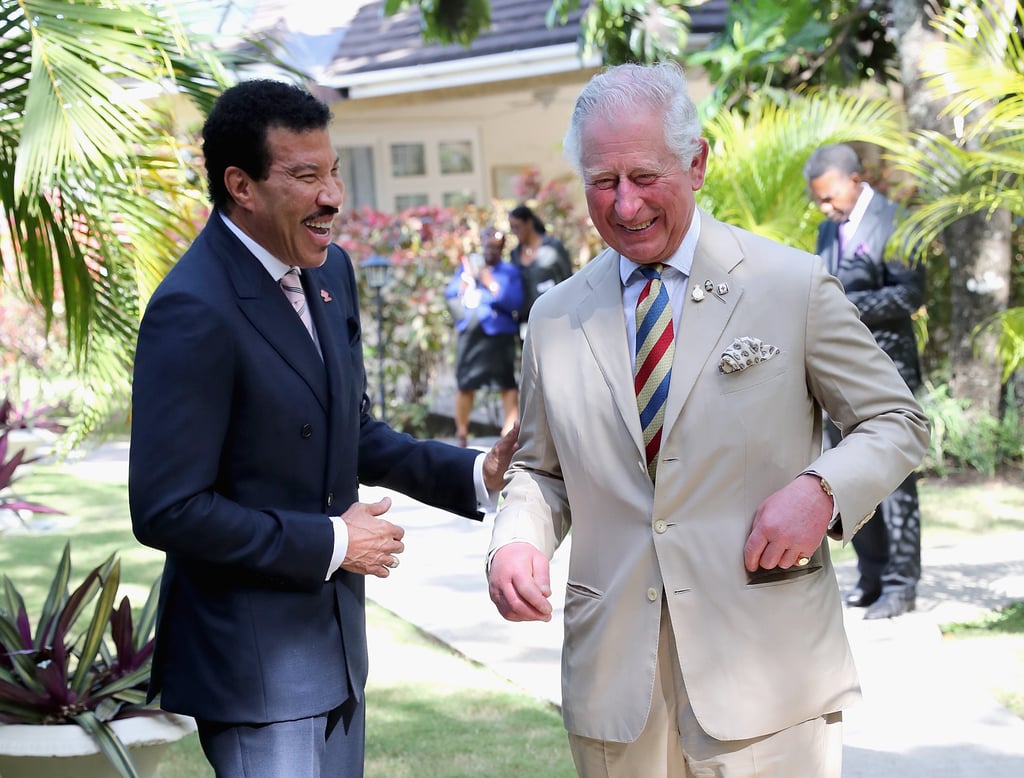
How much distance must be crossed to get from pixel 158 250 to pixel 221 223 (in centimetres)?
219

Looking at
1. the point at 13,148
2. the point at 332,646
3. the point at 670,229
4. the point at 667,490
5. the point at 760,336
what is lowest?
the point at 332,646

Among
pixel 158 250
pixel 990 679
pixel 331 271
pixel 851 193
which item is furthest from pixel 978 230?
pixel 331 271

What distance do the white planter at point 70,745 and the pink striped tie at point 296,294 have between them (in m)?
1.78

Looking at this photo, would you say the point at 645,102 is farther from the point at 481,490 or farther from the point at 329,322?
the point at 481,490

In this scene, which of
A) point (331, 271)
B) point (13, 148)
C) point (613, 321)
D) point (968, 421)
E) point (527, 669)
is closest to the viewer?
point (613, 321)

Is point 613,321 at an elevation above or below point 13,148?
below

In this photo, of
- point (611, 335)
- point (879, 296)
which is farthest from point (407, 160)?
point (611, 335)

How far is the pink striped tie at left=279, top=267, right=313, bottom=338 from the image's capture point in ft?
10.1

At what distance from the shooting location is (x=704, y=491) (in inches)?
103

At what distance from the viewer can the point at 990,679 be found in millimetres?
5668

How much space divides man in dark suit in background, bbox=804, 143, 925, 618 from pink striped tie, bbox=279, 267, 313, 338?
156 inches

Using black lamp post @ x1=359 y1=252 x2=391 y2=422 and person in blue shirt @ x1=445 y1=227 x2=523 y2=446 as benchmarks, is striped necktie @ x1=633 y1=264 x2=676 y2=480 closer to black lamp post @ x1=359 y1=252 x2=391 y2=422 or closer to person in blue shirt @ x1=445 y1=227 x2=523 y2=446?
person in blue shirt @ x1=445 y1=227 x2=523 y2=446

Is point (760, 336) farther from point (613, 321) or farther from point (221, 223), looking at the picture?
point (221, 223)

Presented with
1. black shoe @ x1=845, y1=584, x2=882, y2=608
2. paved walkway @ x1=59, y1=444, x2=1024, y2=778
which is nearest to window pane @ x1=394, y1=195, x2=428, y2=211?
paved walkway @ x1=59, y1=444, x2=1024, y2=778
